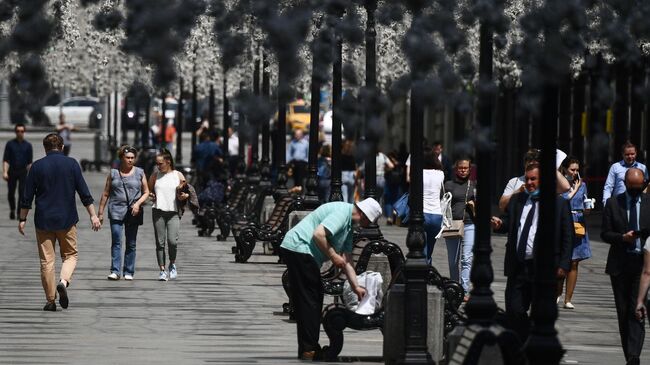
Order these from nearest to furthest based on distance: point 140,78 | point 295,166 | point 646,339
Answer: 1. point 140,78
2. point 646,339
3. point 295,166

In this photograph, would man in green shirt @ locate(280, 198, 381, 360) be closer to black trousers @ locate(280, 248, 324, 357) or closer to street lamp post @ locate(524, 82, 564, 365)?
black trousers @ locate(280, 248, 324, 357)

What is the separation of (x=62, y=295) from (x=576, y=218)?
547 cm

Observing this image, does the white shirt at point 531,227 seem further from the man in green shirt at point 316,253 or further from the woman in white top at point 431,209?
the woman in white top at point 431,209

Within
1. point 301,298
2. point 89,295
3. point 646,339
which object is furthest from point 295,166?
point 301,298

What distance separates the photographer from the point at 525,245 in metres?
13.5

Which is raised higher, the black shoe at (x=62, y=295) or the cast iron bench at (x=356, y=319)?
the cast iron bench at (x=356, y=319)

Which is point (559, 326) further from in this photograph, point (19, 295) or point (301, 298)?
point (19, 295)

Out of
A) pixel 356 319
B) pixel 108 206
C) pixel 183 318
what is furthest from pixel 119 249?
pixel 356 319

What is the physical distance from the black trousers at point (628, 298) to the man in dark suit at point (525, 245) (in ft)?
1.65

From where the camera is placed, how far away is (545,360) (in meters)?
9.50

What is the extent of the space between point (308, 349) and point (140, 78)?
6807 mm

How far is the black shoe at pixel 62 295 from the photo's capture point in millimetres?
Result: 17391

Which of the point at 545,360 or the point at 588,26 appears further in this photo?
the point at 545,360

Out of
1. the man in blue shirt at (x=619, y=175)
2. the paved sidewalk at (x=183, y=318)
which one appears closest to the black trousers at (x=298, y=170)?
the paved sidewalk at (x=183, y=318)
